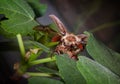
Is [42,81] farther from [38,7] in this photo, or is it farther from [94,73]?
[38,7]

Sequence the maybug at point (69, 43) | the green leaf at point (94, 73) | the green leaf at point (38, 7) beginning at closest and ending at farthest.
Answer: the green leaf at point (94, 73) → the maybug at point (69, 43) → the green leaf at point (38, 7)

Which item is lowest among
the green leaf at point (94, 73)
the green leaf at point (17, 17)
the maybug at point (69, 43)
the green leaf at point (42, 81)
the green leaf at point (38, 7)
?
the green leaf at point (94, 73)

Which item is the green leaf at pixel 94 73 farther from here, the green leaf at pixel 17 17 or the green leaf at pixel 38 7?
the green leaf at pixel 38 7

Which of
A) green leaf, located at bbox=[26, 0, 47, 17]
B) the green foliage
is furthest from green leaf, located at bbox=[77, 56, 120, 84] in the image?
green leaf, located at bbox=[26, 0, 47, 17]

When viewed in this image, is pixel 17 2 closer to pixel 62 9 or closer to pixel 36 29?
pixel 36 29

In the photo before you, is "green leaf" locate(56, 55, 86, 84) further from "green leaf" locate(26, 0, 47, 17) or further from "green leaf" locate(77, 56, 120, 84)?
"green leaf" locate(26, 0, 47, 17)

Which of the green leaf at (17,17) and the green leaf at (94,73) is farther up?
the green leaf at (17,17)

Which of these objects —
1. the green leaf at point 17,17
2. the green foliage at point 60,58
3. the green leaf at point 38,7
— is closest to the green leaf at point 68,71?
the green foliage at point 60,58
